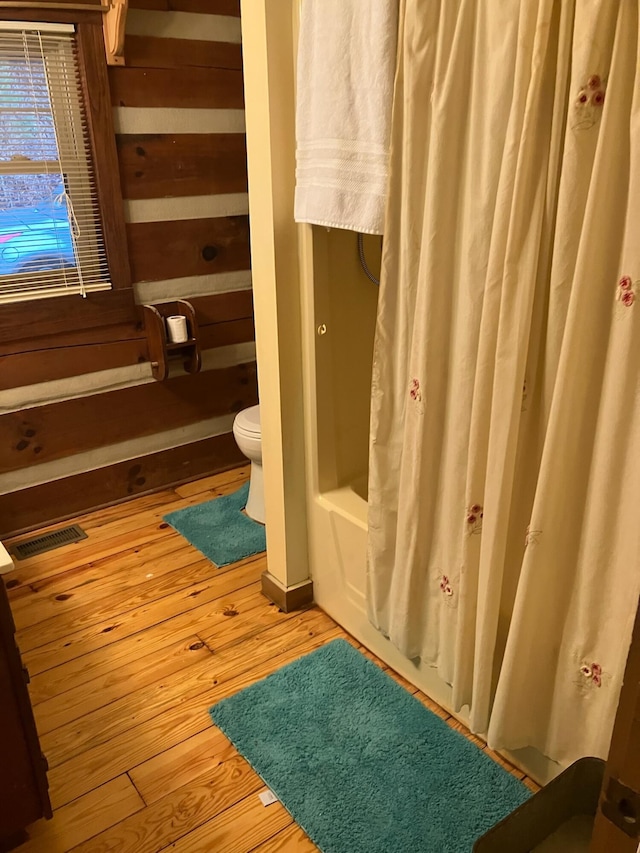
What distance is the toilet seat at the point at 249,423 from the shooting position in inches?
104

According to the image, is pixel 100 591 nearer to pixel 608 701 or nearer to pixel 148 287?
pixel 148 287

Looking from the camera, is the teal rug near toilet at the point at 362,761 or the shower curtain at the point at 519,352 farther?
the teal rug near toilet at the point at 362,761

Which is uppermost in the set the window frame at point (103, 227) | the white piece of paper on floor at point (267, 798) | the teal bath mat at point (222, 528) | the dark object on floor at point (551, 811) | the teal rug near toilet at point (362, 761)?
the window frame at point (103, 227)

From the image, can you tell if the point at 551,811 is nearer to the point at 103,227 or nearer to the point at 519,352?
the point at 519,352

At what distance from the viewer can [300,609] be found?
2.29m

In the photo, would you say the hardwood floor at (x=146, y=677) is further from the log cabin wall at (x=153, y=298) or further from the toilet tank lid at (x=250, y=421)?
the toilet tank lid at (x=250, y=421)

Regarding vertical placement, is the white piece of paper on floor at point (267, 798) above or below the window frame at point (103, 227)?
below

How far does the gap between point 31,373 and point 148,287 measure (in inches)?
22.8

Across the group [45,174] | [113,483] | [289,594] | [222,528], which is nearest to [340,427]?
[289,594]

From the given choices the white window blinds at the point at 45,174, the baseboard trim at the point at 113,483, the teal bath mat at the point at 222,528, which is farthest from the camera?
the baseboard trim at the point at 113,483

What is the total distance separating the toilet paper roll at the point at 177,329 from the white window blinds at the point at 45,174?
0.98 feet

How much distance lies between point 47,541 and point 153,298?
107 cm

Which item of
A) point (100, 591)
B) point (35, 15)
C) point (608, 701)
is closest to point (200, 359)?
point (100, 591)

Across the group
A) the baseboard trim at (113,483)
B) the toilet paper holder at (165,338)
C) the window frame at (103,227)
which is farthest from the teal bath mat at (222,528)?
the window frame at (103,227)
